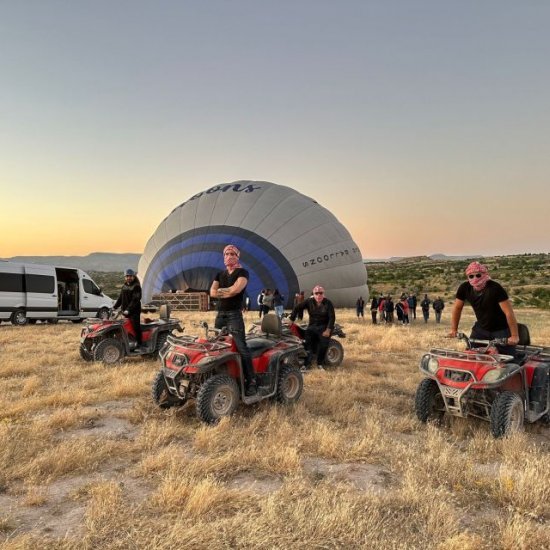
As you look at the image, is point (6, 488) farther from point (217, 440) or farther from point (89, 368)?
point (89, 368)

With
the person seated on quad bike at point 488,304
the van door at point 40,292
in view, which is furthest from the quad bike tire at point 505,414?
the van door at point 40,292

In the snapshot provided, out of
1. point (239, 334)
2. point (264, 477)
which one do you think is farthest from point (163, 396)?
point (264, 477)

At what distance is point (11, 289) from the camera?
20594mm

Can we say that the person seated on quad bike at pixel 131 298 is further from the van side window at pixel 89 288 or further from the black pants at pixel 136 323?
the van side window at pixel 89 288

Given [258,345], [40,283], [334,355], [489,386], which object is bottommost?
[334,355]

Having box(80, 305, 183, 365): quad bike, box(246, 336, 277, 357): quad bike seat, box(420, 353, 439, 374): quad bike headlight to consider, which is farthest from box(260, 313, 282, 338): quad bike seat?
box(80, 305, 183, 365): quad bike

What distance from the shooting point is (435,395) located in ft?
21.8

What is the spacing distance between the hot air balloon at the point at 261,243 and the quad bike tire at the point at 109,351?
15586 millimetres

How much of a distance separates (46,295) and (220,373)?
1760cm

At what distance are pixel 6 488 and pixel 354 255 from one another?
26584 millimetres

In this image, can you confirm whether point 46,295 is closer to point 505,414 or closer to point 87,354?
point 87,354

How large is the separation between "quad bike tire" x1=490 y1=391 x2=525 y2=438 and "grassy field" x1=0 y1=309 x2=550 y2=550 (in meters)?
0.18

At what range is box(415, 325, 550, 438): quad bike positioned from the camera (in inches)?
230

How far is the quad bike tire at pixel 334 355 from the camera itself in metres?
11.2
